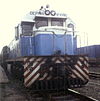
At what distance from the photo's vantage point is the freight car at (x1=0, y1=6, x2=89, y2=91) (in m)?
7.38

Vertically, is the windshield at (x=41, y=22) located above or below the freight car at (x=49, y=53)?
above

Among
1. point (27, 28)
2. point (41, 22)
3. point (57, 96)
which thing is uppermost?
point (41, 22)

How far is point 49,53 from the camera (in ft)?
27.1

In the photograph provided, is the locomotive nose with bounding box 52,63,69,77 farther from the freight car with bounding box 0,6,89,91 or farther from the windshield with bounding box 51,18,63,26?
the windshield with bounding box 51,18,63,26

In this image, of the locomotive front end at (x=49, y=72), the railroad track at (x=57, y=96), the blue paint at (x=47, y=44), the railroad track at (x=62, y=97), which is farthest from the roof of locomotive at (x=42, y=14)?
the railroad track at (x=62, y=97)

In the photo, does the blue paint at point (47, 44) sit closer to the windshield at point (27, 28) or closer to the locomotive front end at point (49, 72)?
the windshield at point (27, 28)

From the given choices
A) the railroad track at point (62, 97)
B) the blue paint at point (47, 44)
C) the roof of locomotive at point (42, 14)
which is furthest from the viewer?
the roof of locomotive at point (42, 14)

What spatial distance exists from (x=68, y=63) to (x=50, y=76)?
774 mm

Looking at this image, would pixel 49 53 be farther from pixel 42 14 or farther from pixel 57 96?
pixel 57 96

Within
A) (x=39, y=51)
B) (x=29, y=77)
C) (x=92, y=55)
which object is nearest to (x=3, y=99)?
(x=29, y=77)

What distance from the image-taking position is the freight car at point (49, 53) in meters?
7.38

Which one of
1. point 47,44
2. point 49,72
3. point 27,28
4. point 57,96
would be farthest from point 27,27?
point 57,96

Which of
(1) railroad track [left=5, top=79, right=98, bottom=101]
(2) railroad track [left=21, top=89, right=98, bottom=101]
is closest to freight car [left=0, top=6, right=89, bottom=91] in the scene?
(1) railroad track [left=5, top=79, right=98, bottom=101]

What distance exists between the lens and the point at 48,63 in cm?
745
